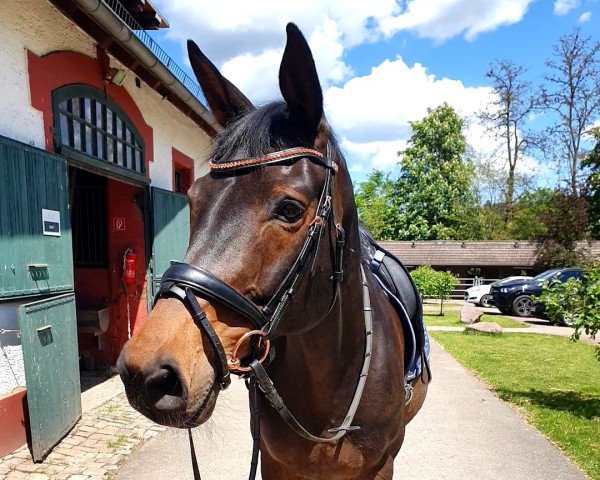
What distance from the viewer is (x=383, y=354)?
2184 millimetres

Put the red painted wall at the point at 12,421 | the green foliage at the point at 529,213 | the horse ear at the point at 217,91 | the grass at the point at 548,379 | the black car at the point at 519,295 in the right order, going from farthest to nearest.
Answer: the green foliage at the point at 529,213, the black car at the point at 519,295, the grass at the point at 548,379, the red painted wall at the point at 12,421, the horse ear at the point at 217,91

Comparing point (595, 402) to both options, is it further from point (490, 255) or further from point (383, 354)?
point (490, 255)

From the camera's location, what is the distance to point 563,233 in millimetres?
24922

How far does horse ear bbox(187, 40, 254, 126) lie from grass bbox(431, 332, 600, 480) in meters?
4.26

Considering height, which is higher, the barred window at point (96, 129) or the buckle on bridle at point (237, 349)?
the barred window at point (96, 129)

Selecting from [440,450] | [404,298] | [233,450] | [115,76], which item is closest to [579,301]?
[440,450]

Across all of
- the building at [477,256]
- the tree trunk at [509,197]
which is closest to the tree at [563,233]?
the building at [477,256]

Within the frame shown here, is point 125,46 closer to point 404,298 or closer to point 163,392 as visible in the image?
point 404,298

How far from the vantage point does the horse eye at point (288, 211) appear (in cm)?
135

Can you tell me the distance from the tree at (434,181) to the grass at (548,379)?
22.5 m

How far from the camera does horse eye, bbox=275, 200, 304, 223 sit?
53.3 inches

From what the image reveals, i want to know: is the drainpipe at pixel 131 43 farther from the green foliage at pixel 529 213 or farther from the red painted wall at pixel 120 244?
the green foliage at pixel 529 213

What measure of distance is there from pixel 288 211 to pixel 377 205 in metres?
37.8

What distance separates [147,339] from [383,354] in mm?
1335
